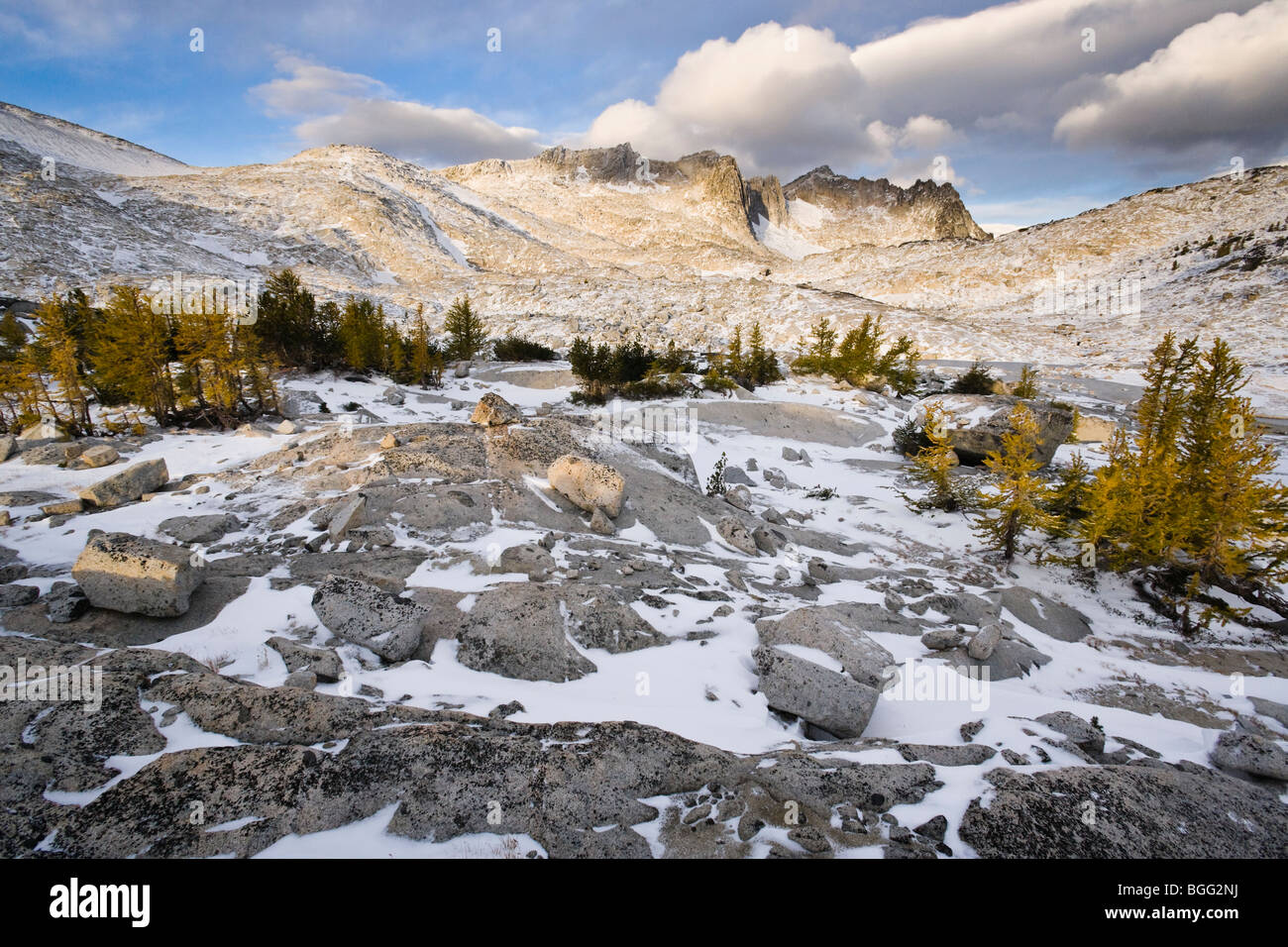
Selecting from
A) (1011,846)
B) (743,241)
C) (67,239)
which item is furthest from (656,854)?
Answer: (743,241)

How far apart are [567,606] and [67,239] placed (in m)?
64.4

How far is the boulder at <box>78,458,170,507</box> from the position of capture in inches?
359

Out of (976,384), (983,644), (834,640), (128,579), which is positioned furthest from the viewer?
(976,384)

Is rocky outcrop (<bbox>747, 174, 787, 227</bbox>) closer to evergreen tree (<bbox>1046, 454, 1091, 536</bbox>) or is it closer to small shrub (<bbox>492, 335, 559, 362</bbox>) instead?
small shrub (<bbox>492, 335, 559, 362</bbox>)

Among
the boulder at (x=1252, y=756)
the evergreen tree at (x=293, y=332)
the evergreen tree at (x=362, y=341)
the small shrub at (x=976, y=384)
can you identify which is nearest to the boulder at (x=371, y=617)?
the boulder at (x=1252, y=756)

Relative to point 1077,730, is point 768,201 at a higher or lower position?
higher

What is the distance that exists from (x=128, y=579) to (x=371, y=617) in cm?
287

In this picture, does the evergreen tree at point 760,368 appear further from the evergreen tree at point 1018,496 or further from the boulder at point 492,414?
the evergreen tree at point 1018,496

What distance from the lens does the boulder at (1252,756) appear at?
5121mm

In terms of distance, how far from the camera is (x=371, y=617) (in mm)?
6223

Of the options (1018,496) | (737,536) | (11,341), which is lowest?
Result: (737,536)

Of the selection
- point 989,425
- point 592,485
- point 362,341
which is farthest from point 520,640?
point 362,341

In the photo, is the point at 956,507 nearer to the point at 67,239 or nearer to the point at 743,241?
the point at 67,239

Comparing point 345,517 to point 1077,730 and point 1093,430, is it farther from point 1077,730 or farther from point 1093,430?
point 1093,430
